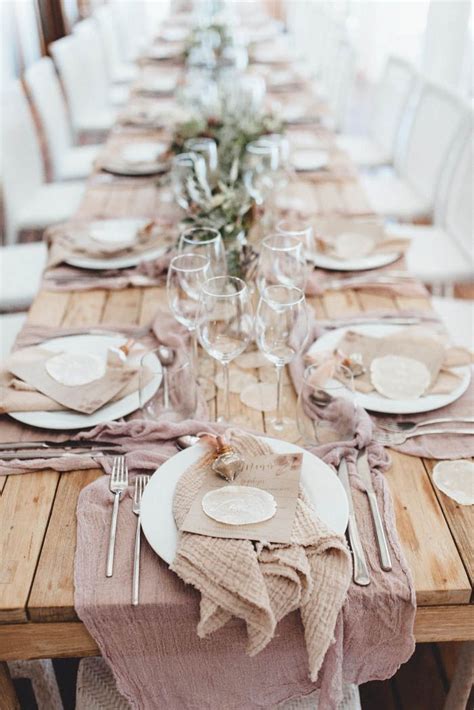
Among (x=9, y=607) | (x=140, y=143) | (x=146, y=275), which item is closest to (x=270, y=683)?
(x=9, y=607)

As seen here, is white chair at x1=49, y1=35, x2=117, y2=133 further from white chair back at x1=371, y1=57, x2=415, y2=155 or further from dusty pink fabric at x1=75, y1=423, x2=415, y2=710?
dusty pink fabric at x1=75, y1=423, x2=415, y2=710

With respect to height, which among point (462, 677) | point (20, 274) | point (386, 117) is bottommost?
point (462, 677)

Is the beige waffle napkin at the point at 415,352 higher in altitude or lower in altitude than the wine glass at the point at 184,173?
lower

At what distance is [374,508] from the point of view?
1.08 m

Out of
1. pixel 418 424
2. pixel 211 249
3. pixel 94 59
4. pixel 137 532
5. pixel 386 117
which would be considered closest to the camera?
pixel 137 532

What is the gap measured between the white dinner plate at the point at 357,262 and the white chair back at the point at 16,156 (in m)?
1.52

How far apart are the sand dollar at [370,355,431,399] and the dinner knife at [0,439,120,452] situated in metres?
0.49

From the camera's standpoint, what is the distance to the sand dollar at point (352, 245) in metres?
1.86

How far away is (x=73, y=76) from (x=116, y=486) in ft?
11.7

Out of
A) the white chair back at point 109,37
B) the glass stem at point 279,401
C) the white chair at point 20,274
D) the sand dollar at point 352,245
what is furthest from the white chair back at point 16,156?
the white chair back at point 109,37

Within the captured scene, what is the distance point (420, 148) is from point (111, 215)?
1.45m

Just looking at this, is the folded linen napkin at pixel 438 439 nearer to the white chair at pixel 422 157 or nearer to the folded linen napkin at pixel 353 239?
the folded linen napkin at pixel 353 239

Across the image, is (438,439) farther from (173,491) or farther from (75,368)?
(75,368)

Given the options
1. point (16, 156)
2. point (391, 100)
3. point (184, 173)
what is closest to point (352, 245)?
point (184, 173)
